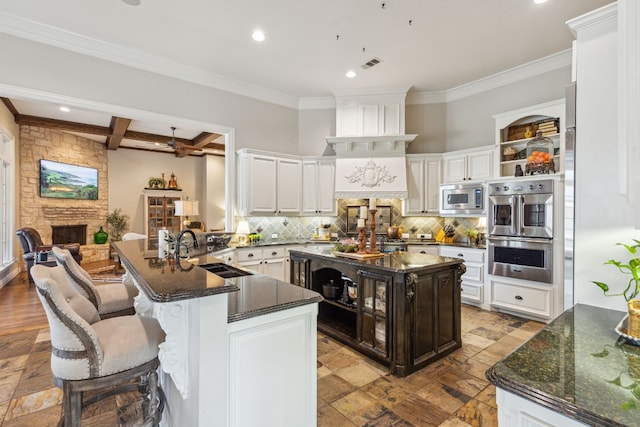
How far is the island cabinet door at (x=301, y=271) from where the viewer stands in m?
3.49

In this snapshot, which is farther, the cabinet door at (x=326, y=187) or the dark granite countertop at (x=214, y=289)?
the cabinet door at (x=326, y=187)

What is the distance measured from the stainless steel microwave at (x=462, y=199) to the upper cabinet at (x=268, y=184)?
2433 mm

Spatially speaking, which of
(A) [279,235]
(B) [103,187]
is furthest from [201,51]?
(B) [103,187]

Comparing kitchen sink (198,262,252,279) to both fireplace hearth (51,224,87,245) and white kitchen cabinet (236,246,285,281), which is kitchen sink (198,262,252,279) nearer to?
white kitchen cabinet (236,246,285,281)

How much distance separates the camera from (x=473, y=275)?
14.6 feet

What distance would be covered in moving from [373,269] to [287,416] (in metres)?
1.44

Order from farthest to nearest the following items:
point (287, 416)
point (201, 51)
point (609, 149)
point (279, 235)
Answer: point (279, 235), point (201, 51), point (287, 416), point (609, 149)

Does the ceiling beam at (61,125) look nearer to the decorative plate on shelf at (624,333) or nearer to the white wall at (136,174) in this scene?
the white wall at (136,174)

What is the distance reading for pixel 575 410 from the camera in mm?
740

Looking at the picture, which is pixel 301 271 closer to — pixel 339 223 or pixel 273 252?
pixel 273 252

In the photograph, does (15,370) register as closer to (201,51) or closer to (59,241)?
(201,51)

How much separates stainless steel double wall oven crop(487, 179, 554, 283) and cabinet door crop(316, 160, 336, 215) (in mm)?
2473

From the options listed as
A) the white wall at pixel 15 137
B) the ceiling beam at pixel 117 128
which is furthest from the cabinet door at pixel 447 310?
the white wall at pixel 15 137

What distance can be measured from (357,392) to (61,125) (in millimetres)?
7598
